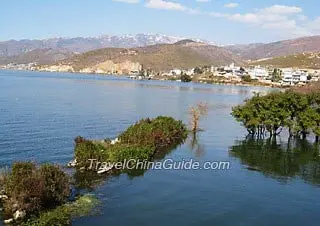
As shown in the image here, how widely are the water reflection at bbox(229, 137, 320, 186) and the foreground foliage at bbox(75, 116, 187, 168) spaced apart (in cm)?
748

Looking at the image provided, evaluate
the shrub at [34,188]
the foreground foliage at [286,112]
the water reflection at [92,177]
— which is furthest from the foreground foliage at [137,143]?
the foreground foliage at [286,112]

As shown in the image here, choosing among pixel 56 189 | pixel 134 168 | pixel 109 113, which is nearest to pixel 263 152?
pixel 134 168

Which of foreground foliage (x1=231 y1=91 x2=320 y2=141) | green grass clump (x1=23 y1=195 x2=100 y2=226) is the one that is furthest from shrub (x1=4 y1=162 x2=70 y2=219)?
foreground foliage (x1=231 y1=91 x2=320 y2=141)

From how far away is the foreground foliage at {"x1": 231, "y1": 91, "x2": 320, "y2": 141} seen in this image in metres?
54.1

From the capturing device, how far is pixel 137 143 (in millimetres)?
41906

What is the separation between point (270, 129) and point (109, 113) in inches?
1224

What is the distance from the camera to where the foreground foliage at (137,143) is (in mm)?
36062

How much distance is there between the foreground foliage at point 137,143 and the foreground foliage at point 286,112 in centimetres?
947

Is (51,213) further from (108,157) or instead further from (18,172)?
(108,157)

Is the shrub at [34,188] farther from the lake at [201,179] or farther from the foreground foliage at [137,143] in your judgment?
the foreground foliage at [137,143]

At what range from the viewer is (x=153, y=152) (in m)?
42.7

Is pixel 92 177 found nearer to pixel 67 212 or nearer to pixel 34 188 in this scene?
pixel 67 212

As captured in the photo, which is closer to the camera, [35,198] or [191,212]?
[35,198]

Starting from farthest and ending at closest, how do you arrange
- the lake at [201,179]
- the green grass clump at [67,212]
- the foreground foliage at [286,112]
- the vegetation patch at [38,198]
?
the foreground foliage at [286,112] → the lake at [201,179] → the vegetation patch at [38,198] → the green grass clump at [67,212]
